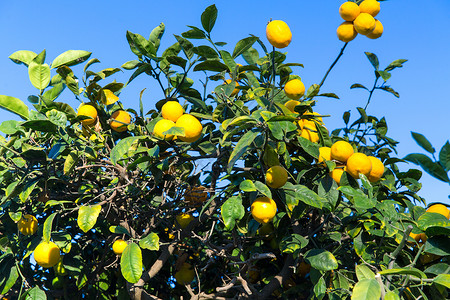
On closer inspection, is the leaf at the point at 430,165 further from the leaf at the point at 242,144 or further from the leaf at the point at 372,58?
the leaf at the point at 372,58

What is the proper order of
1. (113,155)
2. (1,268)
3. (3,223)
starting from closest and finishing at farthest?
(113,155)
(1,268)
(3,223)

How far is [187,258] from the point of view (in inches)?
90.9

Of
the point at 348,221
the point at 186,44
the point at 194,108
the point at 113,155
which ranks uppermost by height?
the point at 186,44

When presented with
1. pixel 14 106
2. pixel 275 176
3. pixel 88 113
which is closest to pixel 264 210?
pixel 275 176

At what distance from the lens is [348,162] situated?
5.41 feet

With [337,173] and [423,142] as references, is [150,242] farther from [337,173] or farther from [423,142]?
[423,142]

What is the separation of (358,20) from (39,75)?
126 cm

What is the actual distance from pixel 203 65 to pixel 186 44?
117mm

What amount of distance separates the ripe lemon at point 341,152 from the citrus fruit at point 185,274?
3.35 ft

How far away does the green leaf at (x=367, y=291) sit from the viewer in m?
1.06

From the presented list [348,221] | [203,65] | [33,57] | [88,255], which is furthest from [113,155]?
[88,255]

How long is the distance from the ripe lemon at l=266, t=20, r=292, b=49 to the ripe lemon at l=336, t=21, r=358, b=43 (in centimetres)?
22

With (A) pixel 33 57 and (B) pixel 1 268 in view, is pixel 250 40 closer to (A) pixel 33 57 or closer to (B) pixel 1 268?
(A) pixel 33 57

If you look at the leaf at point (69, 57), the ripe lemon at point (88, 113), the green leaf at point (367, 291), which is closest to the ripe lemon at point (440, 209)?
the green leaf at point (367, 291)
